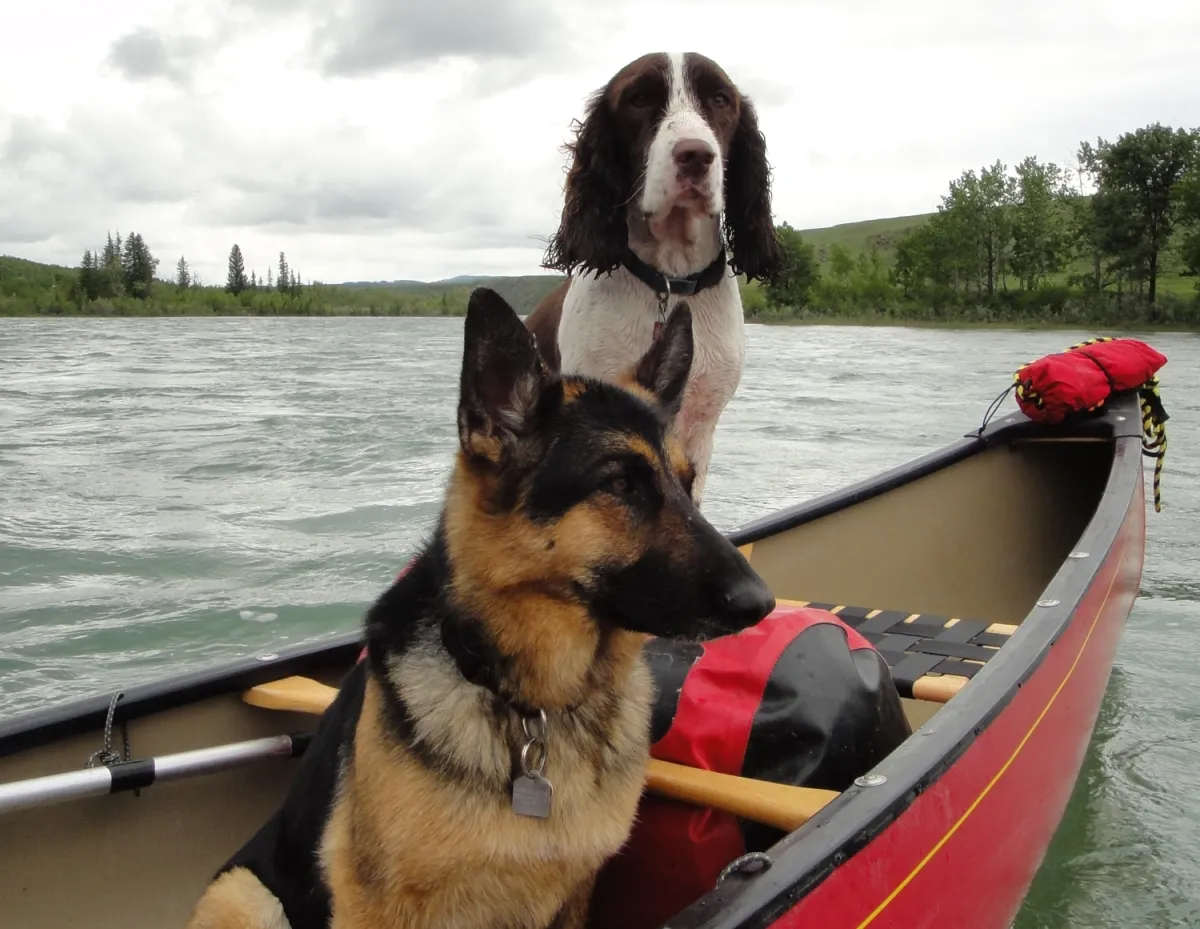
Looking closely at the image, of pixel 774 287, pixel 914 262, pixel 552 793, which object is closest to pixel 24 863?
pixel 552 793

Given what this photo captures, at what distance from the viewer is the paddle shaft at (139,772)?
104 inches

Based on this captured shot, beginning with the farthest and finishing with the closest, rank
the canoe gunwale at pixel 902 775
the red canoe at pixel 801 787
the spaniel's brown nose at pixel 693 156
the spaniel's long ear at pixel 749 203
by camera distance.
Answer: the spaniel's long ear at pixel 749 203
the spaniel's brown nose at pixel 693 156
the red canoe at pixel 801 787
the canoe gunwale at pixel 902 775

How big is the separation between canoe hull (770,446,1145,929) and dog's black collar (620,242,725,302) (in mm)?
1759

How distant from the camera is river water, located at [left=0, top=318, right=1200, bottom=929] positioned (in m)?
5.23

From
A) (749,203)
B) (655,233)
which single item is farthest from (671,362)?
(749,203)

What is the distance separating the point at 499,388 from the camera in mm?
2039

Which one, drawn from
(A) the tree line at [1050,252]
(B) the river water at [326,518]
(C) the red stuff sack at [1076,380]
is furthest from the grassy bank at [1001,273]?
(C) the red stuff sack at [1076,380]

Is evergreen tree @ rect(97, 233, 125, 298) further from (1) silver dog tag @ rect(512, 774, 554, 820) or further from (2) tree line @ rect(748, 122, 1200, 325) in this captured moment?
(1) silver dog tag @ rect(512, 774, 554, 820)

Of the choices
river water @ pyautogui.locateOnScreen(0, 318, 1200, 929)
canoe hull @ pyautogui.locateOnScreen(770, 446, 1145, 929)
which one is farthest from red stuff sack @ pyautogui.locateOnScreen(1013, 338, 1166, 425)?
canoe hull @ pyautogui.locateOnScreen(770, 446, 1145, 929)

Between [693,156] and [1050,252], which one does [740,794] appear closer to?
[693,156]

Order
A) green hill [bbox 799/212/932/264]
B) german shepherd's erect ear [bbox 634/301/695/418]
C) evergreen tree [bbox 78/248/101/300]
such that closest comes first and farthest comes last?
1. german shepherd's erect ear [bbox 634/301/695/418]
2. evergreen tree [bbox 78/248/101/300]
3. green hill [bbox 799/212/932/264]

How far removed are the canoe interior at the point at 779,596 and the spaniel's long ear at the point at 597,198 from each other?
5.09 ft

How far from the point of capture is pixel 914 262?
79938 millimetres

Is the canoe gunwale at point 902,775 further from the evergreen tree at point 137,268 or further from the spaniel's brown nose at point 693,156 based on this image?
the evergreen tree at point 137,268
